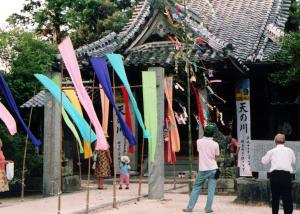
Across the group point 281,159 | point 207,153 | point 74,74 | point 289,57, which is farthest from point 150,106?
point 289,57

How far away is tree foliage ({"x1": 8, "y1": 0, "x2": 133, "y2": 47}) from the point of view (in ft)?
96.4

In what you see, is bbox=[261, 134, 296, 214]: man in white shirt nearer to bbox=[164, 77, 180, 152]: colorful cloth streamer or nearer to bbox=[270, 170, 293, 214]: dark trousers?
bbox=[270, 170, 293, 214]: dark trousers

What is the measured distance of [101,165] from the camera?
49.3 feet

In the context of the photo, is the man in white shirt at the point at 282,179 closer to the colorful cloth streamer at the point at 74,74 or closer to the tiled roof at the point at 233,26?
the colorful cloth streamer at the point at 74,74

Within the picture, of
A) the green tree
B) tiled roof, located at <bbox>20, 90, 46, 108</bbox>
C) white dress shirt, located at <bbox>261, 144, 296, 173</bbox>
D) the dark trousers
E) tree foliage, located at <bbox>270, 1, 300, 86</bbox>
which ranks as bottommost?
the dark trousers

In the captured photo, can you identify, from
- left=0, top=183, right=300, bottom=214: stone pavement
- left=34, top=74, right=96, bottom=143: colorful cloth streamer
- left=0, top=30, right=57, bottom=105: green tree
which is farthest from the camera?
left=0, top=30, right=57, bottom=105: green tree

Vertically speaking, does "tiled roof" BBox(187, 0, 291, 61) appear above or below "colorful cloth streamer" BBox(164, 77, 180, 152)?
above

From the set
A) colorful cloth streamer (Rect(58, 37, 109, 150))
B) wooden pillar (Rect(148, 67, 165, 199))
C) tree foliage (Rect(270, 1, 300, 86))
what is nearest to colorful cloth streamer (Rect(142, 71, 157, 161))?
wooden pillar (Rect(148, 67, 165, 199))

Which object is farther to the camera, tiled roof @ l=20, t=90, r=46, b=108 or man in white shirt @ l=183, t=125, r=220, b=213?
tiled roof @ l=20, t=90, r=46, b=108

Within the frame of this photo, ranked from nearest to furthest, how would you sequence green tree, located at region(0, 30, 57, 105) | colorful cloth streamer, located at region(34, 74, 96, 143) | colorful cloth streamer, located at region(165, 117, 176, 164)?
colorful cloth streamer, located at region(34, 74, 96, 143) < colorful cloth streamer, located at region(165, 117, 176, 164) < green tree, located at region(0, 30, 57, 105)

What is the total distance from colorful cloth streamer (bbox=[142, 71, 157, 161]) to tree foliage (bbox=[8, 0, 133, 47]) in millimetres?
17141

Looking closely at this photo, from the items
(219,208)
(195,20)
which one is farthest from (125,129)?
(195,20)

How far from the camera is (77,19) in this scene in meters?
30.5

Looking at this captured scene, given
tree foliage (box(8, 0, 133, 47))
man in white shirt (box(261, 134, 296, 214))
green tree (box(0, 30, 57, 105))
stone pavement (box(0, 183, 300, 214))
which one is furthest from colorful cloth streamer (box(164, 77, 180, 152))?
tree foliage (box(8, 0, 133, 47))
